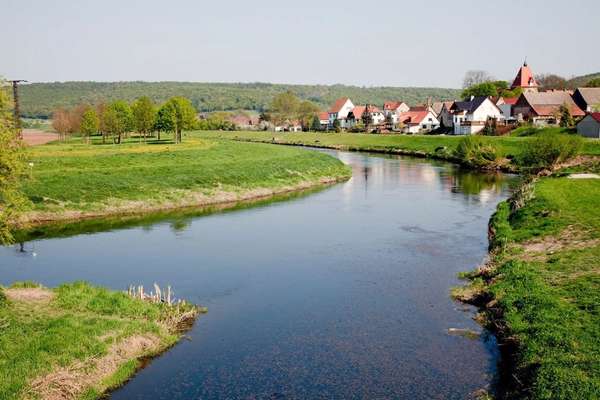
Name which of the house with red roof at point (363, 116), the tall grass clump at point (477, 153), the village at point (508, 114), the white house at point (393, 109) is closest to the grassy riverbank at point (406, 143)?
the tall grass clump at point (477, 153)

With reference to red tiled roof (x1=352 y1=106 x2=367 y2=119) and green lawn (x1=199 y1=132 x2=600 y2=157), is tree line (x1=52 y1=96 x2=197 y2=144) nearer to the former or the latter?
green lawn (x1=199 y1=132 x2=600 y2=157)

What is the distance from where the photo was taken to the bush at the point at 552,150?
59.1 meters

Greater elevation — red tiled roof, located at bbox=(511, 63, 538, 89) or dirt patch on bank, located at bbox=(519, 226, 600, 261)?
red tiled roof, located at bbox=(511, 63, 538, 89)

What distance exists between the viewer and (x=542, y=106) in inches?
4281

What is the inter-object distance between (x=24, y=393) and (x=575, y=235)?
1023 inches

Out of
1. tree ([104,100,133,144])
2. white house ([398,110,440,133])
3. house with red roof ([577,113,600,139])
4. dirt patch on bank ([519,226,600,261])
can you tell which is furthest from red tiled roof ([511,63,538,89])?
dirt patch on bank ([519,226,600,261])

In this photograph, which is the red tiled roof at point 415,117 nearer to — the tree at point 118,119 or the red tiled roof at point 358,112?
the red tiled roof at point 358,112

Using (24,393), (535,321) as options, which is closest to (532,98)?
(535,321)

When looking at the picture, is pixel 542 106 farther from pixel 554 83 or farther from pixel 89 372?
pixel 89 372

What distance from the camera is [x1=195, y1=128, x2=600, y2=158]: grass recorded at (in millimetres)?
76250

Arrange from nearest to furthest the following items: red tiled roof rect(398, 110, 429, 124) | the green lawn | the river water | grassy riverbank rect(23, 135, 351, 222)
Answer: the river water
grassy riverbank rect(23, 135, 351, 222)
the green lawn
red tiled roof rect(398, 110, 429, 124)

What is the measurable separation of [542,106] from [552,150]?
55.4 m

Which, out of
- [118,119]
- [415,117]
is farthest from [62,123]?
[415,117]

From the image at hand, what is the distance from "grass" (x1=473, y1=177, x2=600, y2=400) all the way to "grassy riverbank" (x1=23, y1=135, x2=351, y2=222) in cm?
2695
